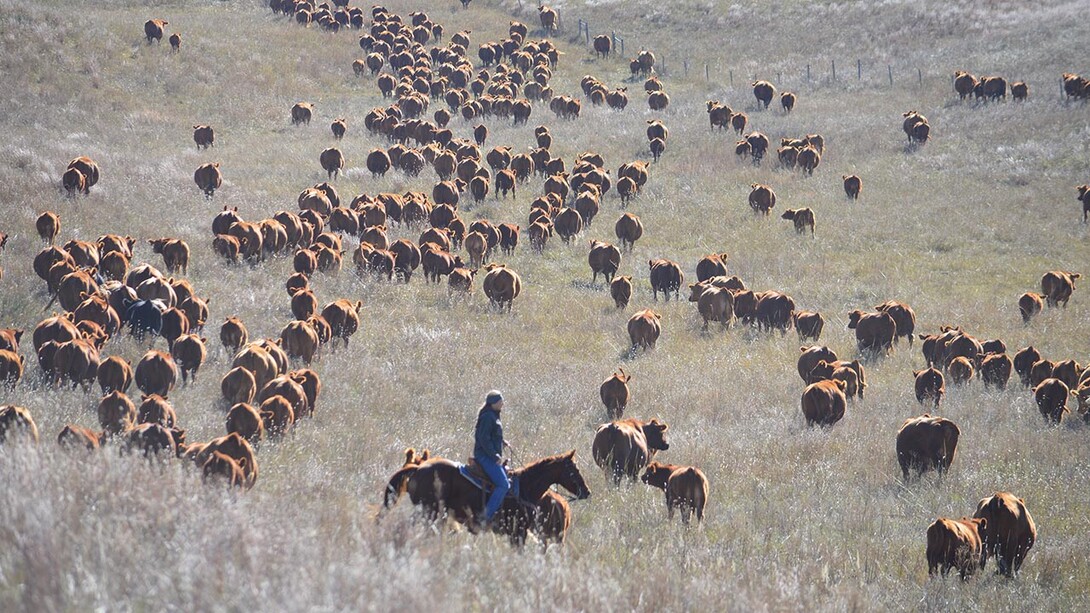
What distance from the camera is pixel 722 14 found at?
62312 mm

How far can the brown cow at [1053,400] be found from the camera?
1465 centimetres

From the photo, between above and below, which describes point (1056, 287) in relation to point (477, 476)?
below

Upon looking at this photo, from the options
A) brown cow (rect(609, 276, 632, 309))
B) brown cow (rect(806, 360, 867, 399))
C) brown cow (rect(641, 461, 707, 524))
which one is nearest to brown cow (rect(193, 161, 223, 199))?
brown cow (rect(609, 276, 632, 309))

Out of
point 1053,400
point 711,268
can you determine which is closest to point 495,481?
point 1053,400

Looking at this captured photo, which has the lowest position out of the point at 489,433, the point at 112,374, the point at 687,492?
the point at 112,374

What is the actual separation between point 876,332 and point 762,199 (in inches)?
473

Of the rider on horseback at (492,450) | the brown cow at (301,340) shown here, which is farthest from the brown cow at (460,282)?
the rider on horseback at (492,450)

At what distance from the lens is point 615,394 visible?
14984 mm

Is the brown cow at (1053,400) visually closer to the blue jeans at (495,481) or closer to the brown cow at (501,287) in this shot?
the blue jeans at (495,481)

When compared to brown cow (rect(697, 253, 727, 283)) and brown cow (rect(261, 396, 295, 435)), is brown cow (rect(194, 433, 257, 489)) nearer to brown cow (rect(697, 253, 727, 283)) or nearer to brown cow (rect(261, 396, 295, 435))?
brown cow (rect(261, 396, 295, 435))

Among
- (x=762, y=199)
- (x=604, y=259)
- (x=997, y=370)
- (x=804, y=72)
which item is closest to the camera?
(x=997, y=370)

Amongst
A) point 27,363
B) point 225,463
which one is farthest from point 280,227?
point 225,463

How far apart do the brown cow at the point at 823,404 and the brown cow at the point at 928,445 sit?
6.65ft

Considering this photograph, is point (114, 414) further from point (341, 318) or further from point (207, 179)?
point (207, 179)
